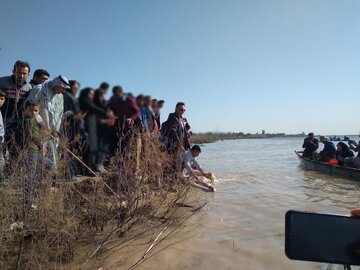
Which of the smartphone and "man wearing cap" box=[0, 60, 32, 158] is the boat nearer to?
"man wearing cap" box=[0, 60, 32, 158]

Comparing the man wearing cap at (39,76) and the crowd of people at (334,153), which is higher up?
the man wearing cap at (39,76)

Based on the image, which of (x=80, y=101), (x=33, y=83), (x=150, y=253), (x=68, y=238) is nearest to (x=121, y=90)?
(x=80, y=101)

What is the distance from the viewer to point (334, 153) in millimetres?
16328

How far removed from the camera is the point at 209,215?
7461 millimetres

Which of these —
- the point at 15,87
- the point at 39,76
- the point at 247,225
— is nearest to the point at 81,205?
the point at 15,87

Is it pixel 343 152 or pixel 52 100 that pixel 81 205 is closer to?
pixel 52 100

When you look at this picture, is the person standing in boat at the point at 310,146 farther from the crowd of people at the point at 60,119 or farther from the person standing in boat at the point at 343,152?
the crowd of people at the point at 60,119

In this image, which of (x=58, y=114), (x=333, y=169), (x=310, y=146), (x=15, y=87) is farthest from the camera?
(x=310, y=146)

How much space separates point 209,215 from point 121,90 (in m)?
4.52

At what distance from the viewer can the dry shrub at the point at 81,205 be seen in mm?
4039

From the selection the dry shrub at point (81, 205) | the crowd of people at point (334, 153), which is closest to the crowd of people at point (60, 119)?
the dry shrub at point (81, 205)

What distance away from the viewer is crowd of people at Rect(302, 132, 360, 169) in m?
14.1

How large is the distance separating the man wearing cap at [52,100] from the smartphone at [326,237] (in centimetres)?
352

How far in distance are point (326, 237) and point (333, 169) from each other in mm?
14173
